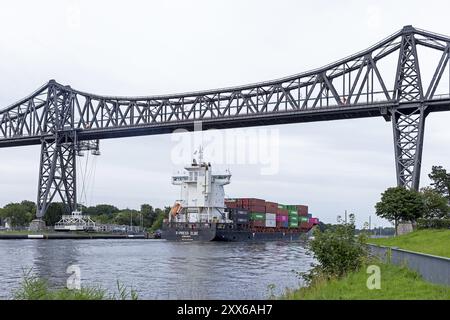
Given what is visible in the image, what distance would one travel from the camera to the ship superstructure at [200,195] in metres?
95.1

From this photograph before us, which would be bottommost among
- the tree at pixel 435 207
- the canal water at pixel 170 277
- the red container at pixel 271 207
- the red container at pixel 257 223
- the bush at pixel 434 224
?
the canal water at pixel 170 277

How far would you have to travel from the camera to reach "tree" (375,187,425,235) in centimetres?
5222

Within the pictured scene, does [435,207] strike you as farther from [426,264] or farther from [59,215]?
[59,215]

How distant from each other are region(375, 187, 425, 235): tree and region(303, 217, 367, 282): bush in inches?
1160

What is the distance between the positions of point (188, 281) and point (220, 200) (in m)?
67.9

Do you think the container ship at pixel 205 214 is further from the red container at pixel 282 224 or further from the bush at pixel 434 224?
the bush at pixel 434 224

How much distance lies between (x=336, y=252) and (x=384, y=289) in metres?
6.58

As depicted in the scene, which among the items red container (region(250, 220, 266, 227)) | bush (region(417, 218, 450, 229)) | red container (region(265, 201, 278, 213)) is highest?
red container (region(265, 201, 278, 213))

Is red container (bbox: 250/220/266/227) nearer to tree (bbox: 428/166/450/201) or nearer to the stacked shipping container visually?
the stacked shipping container

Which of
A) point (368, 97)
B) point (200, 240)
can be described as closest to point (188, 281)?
point (368, 97)

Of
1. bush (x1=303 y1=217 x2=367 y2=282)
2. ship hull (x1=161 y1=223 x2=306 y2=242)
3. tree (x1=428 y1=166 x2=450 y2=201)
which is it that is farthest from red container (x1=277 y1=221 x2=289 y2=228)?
bush (x1=303 y1=217 x2=367 y2=282)

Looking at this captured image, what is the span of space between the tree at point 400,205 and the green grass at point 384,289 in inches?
1258

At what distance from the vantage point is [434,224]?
45.5 meters

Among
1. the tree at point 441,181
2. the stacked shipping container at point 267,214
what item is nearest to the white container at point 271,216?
the stacked shipping container at point 267,214
